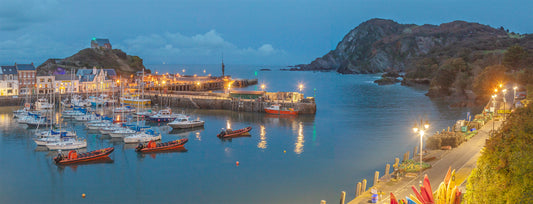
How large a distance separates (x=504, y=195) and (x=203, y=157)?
30836mm

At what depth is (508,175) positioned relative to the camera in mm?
16562

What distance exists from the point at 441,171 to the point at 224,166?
1871cm

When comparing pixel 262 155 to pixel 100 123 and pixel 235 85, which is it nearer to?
pixel 100 123

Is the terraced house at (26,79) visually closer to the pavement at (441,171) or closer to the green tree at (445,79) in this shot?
the pavement at (441,171)

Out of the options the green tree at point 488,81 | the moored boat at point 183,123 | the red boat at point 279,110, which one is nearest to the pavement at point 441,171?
the moored boat at point 183,123

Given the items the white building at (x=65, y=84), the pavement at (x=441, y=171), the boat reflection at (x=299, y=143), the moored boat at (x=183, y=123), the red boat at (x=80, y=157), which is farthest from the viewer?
the white building at (x=65, y=84)

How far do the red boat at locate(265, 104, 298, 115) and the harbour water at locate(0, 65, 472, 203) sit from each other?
21.8 ft

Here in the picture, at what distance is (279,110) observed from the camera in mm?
71875

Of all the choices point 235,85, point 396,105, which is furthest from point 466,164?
point 235,85

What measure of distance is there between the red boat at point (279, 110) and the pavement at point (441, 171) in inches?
1377

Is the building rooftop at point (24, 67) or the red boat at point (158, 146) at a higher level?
the building rooftop at point (24, 67)

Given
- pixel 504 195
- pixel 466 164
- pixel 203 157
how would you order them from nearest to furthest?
pixel 504 195 < pixel 466 164 < pixel 203 157

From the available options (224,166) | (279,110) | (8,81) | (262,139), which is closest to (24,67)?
(8,81)

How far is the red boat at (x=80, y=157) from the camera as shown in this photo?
3944 cm
